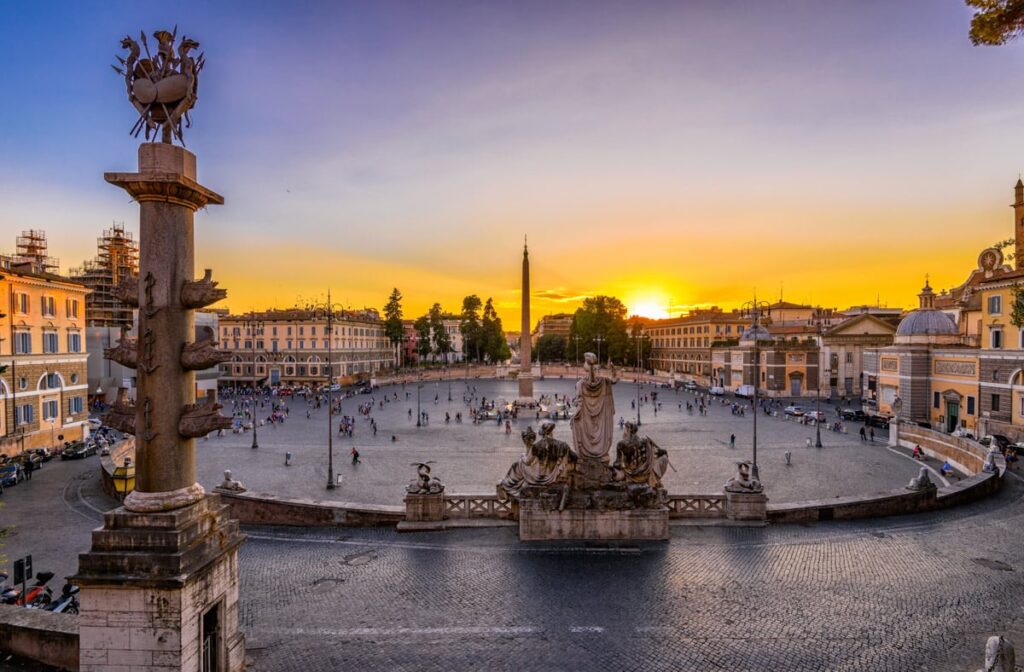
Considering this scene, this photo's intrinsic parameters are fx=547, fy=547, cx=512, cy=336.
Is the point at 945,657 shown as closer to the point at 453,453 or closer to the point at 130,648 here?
the point at 130,648

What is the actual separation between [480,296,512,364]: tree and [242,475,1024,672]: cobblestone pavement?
91.6 metres

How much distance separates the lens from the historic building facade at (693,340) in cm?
7958

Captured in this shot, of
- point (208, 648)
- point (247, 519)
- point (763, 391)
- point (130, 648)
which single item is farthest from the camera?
point (763, 391)

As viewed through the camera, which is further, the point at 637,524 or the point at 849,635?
the point at 637,524

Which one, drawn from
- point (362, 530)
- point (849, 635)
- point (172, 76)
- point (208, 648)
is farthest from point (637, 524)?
point (172, 76)

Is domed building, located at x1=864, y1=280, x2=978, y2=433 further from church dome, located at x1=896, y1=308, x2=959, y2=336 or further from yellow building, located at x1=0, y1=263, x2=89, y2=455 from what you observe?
yellow building, located at x1=0, y1=263, x2=89, y2=455

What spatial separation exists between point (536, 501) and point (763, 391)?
5686 cm

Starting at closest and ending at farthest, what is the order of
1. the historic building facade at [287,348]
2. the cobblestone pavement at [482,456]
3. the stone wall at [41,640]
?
the stone wall at [41,640], the cobblestone pavement at [482,456], the historic building facade at [287,348]

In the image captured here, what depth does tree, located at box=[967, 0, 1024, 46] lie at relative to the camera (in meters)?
7.27

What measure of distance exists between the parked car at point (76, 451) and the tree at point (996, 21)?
116 ft

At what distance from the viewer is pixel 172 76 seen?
19.8 ft

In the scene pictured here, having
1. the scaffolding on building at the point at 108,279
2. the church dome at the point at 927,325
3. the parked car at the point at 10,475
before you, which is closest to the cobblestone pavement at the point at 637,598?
the parked car at the point at 10,475

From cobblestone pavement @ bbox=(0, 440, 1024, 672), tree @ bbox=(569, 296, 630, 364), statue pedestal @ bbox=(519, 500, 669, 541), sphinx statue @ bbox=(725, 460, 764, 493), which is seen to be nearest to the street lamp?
cobblestone pavement @ bbox=(0, 440, 1024, 672)

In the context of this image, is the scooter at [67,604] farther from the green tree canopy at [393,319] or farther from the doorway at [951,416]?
the green tree canopy at [393,319]
